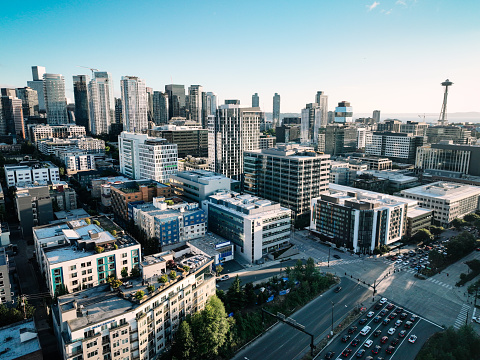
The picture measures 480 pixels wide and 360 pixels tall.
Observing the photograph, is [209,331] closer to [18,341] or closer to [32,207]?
[18,341]

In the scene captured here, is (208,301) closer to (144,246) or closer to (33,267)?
(144,246)

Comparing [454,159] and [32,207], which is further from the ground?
[454,159]

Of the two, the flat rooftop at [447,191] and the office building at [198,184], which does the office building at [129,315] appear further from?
the flat rooftop at [447,191]

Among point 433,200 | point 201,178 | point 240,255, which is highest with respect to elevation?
point 201,178

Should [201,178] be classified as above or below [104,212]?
above

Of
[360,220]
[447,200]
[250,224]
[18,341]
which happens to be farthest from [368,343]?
[447,200]

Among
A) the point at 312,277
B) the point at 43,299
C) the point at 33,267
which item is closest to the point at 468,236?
the point at 312,277

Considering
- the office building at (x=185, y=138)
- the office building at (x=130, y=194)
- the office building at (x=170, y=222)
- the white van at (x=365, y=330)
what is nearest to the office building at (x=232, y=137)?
the office building at (x=130, y=194)
